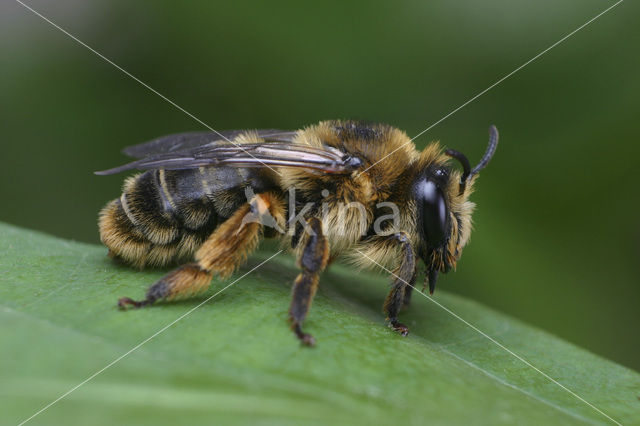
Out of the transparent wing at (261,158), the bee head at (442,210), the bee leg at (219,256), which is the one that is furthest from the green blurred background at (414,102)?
the bee leg at (219,256)

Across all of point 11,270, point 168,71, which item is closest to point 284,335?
point 11,270

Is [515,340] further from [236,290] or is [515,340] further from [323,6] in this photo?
[323,6]

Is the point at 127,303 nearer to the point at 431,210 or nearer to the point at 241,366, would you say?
the point at 241,366

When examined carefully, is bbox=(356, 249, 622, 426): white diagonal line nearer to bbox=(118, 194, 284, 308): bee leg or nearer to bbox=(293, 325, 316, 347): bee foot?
bbox=(118, 194, 284, 308): bee leg

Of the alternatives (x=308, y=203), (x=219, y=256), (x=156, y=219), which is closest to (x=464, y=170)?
(x=308, y=203)

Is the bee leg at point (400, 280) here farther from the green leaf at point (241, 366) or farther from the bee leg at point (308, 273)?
the bee leg at point (308, 273)
